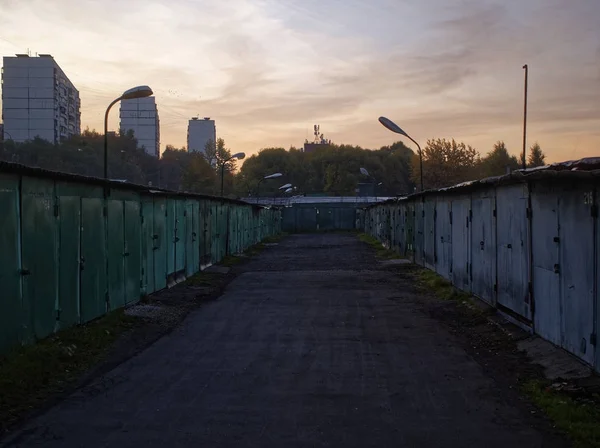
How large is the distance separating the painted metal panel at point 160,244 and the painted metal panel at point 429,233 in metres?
8.70

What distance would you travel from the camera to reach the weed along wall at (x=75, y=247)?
9.23 m

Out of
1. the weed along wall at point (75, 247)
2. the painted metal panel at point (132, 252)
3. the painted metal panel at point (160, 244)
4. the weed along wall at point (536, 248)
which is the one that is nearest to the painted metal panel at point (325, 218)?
the weed along wall at point (75, 247)

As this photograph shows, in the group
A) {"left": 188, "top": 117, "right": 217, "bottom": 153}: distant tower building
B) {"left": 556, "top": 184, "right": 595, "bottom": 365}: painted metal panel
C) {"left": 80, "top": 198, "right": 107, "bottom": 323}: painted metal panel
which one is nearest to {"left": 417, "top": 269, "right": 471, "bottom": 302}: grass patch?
{"left": 556, "top": 184, "right": 595, "bottom": 365}: painted metal panel

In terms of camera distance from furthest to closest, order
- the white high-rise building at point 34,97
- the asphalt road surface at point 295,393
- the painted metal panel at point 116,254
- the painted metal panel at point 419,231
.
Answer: the white high-rise building at point 34,97, the painted metal panel at point 419,231, the painted metal panel at point 116,254, the asphalt road surface at point 295,393

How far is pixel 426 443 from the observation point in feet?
19.4

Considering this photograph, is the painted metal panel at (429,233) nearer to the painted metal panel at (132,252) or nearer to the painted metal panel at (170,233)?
the painted metal panel at (170,233)

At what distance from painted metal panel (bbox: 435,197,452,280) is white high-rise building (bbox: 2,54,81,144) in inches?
1488

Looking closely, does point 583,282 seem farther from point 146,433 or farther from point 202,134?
point 202,134

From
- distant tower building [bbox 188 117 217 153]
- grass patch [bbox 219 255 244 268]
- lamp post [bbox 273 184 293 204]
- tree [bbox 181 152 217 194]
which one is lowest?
grass patch [bbox 219 255 244 268]

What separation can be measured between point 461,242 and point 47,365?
11476 mm

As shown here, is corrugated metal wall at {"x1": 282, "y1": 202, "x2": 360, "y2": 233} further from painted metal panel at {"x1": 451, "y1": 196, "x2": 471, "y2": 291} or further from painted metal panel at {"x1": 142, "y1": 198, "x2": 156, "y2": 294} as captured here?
painted metal panel at {"x1": 142, "y1": 198, "x2": 156, "y2": 294}

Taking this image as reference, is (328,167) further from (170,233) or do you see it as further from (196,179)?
(170,233)

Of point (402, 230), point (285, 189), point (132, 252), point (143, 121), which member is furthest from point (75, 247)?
point (285, 189)

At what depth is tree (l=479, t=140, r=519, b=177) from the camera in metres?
Answer: 106
